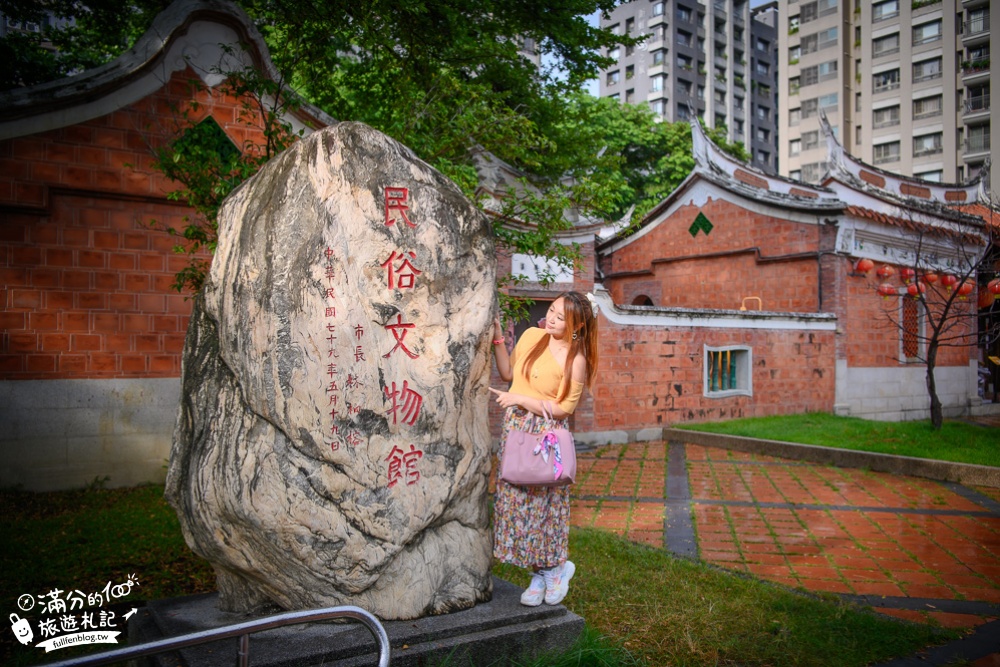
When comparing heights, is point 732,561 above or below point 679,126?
below

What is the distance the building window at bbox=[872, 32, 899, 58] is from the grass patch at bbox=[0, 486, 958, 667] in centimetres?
3435

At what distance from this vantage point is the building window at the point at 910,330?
47.8 ft

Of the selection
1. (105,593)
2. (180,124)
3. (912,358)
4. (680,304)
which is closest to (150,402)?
(180,124)

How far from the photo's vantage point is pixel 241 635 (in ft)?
7.41

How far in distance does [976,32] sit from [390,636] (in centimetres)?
2932

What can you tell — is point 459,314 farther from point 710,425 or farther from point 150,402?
point 710,425

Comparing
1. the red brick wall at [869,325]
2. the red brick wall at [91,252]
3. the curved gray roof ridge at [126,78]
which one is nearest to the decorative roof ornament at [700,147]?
the red brick wall at [869,325]

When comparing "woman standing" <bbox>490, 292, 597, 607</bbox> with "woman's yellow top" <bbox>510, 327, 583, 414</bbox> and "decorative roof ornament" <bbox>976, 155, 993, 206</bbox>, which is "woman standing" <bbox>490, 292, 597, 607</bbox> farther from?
"decorative roof ornament" <bbox>976, 155, 993, 206</bbox>

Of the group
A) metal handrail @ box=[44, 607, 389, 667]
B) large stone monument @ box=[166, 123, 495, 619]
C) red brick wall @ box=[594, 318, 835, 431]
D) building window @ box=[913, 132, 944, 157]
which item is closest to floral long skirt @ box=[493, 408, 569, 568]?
large stone monument @ box=[166, 123, 495, 619]

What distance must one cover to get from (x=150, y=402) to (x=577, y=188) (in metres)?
4.52

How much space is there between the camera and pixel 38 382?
6.88 meters

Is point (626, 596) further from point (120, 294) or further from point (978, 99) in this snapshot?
point (978, 99)

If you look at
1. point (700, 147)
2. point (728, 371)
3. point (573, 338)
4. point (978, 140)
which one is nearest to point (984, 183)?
point (700, 147)

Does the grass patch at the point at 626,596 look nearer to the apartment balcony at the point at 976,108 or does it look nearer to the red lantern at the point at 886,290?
the red lantern at the point at 886,290
